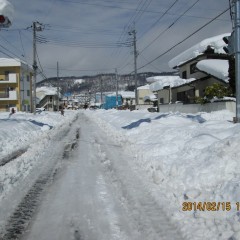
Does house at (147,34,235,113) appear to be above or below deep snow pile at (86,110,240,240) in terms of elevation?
above

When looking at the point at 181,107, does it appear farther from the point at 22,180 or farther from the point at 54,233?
the point at 54,233

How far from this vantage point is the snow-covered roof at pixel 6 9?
16570 mm

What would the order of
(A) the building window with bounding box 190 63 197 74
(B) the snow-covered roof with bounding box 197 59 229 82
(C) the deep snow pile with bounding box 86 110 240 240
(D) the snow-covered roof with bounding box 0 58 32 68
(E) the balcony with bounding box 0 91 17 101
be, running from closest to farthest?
1. (C) the deep snow pile with bounding box 86 110 240 240
2. (B) the snow-covered roof with bounding box 197 59 229 82
3. (A) the building window with bounding box 190 63 197 74
4. (D) the snow-covered roof with bounding box 0 58 32 68
5. (E) the balcony with bounding box 0 91 17 101

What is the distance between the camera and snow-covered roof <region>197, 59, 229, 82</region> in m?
24.7

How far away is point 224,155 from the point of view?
6758 millimetres

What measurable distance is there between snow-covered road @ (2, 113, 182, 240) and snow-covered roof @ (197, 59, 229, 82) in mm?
19022

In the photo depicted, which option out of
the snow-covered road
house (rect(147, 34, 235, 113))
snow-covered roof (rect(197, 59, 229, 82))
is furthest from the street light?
snow-covered roof (rect(197, 59, 229, 82))

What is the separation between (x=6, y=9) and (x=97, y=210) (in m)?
15.2

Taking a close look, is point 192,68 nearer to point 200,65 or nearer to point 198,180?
point 200,65

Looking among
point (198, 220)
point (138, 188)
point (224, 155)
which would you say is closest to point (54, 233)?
point (198, 220)

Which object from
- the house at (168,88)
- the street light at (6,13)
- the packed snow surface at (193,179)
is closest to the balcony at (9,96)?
the house at (168,88)

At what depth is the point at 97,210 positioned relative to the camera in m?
4.93

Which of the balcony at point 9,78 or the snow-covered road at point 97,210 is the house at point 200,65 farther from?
the balcony at point 9,78

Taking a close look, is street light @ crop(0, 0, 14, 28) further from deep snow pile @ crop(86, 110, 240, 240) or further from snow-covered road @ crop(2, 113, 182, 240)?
snow-covered road @ crop(2, 113, 182, 240)
